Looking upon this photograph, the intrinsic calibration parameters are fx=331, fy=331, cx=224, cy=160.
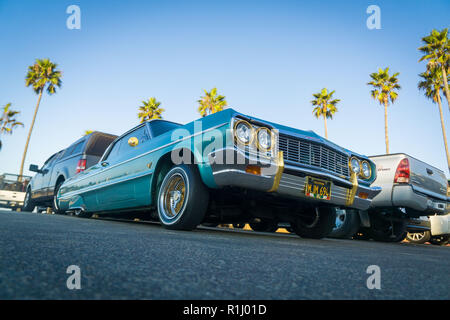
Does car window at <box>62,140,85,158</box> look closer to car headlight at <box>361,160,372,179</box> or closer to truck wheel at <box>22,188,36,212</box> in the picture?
truck wheel at <box>22,188,36,212</box>

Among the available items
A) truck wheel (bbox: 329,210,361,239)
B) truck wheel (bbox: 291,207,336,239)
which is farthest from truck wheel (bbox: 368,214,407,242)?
truck wheel (bbox: 291,207,336,239)

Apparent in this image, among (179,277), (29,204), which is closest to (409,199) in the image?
(179,277)

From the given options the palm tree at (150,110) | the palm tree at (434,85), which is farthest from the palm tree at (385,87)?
the palm tree at (150,110)

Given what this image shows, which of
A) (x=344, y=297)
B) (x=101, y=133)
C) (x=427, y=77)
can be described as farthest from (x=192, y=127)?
(x=427, y=77)

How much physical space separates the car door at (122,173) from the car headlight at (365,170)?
285 centimetres

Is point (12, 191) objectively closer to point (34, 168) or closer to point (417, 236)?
point (34, 168)

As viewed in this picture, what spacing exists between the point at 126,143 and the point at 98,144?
2429 millimetres

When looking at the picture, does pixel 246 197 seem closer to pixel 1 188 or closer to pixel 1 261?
pixel 1 261

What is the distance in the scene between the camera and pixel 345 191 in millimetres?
3910

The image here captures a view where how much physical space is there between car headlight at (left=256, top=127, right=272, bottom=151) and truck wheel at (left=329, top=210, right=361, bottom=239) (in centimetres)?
325

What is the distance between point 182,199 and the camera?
3641mm

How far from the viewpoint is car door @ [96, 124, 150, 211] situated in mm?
4500

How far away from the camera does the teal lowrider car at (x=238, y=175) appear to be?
10.3 ft

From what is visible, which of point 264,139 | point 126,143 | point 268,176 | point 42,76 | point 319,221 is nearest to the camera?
point 268,176
